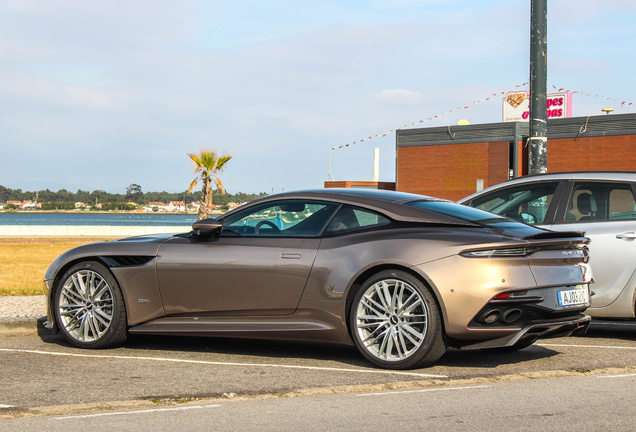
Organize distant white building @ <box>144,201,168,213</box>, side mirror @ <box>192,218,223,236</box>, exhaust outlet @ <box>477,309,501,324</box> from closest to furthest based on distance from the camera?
exhaust outlet @ <box>477,309,501,324</box>
side mirror @ <box>192,218,223,236</box>
distant white building @ <box>144,201,168,213</box>

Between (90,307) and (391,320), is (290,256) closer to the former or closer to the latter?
(391,320)

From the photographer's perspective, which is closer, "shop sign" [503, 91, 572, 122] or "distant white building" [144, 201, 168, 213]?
"shop sign" [503, 91, 572, 122]

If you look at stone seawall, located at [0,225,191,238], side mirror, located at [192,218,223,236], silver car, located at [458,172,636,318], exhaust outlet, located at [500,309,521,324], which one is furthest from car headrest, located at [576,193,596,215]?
stone seawall, located at [0,225,191,238]

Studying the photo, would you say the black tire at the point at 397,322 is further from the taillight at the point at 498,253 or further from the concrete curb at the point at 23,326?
the concrete curb at the point at 23,326

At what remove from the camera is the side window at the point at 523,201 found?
24.9ft

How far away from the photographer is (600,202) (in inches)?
283

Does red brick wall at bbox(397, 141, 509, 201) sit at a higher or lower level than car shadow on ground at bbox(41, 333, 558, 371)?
higher

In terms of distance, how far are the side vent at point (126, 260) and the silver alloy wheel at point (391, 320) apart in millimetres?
2033

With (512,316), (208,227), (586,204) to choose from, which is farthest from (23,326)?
(586,204)

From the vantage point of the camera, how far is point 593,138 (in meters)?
34.7

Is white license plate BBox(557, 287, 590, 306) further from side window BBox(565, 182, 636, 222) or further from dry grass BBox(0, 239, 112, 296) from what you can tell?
dry grass BBox(0, 239, 112, 296)

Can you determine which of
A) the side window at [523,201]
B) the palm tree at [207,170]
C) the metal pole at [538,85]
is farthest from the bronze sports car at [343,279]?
the palm tree at [207,170]

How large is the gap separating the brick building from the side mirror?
29.0 m

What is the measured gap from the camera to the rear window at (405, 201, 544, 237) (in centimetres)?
564
